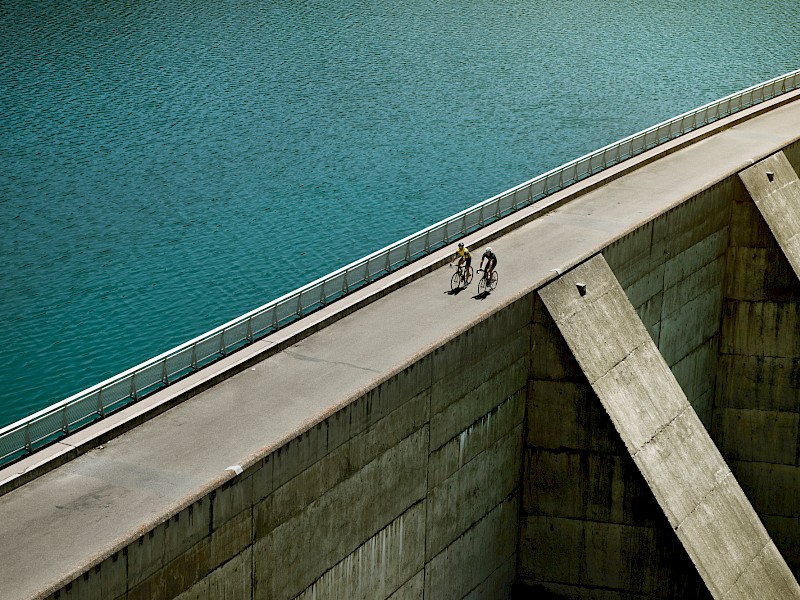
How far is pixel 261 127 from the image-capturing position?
54.0 metres

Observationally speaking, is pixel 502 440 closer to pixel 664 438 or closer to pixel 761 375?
pixel 664 438

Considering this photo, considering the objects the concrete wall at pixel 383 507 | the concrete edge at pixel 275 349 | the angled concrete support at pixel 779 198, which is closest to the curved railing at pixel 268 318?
the concrete edge at pixel 275 349

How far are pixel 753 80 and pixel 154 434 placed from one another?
53.1 m

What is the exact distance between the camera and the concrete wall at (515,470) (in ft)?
59.3

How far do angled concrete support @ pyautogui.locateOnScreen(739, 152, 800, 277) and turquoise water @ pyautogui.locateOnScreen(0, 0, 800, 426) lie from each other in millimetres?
13301

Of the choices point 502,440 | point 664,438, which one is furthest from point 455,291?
point 664,438

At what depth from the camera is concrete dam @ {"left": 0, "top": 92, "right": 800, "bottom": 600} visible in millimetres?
17531

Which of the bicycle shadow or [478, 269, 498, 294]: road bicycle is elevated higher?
[478, 269, 498, 294]: road bicycle

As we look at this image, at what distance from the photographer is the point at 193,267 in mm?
40031

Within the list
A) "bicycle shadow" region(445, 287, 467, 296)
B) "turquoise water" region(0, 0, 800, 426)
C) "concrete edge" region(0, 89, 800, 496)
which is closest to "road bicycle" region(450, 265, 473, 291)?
"bicycle shadow" region(445, 287, 467, 296)

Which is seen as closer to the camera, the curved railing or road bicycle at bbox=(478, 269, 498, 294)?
the curved railing

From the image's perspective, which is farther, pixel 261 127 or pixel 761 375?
pixel 261 127

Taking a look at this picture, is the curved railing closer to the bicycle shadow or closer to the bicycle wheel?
the bicycle shadow

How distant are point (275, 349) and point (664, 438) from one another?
8.41 metres
